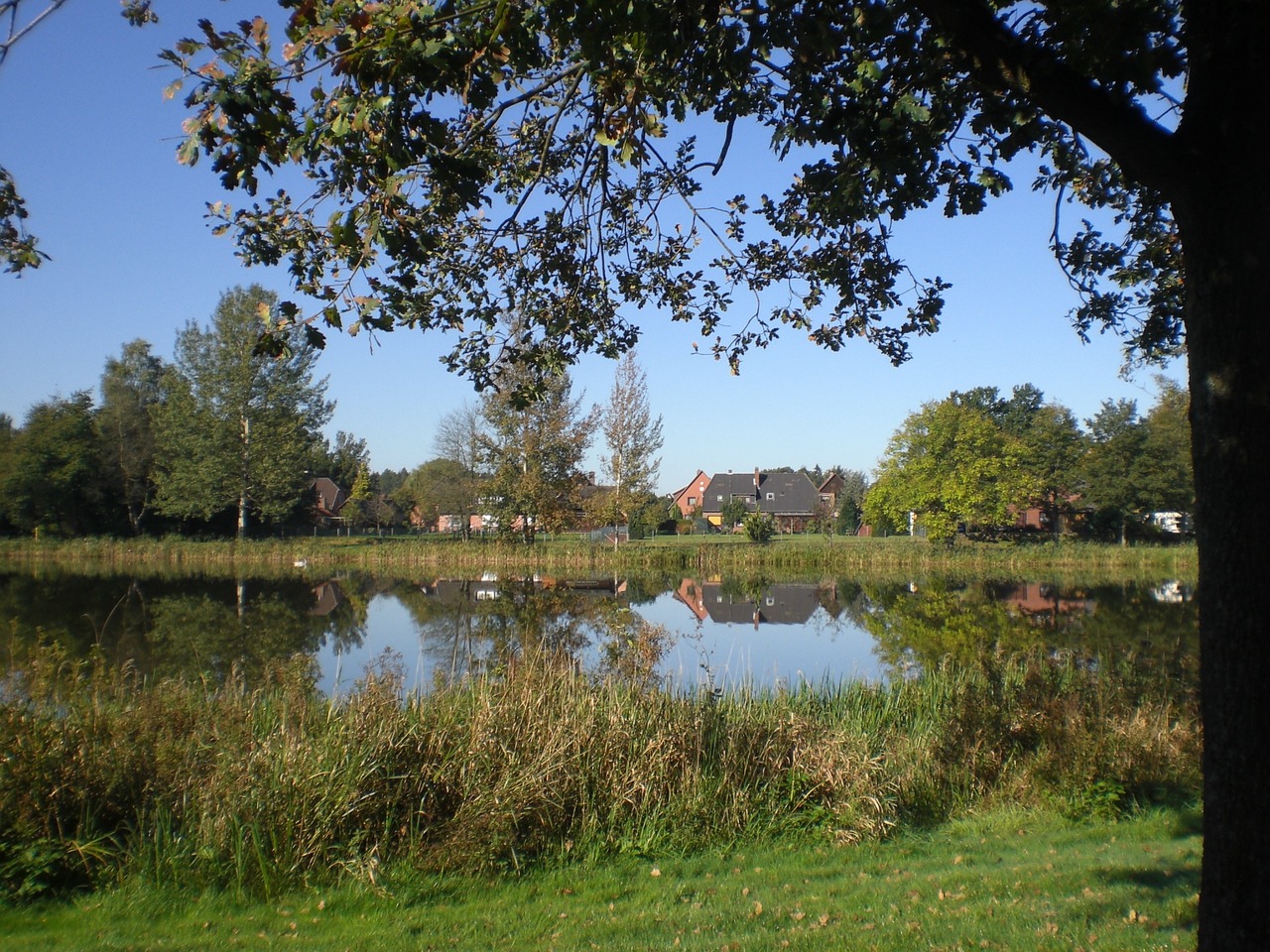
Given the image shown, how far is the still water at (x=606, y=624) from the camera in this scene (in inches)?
485

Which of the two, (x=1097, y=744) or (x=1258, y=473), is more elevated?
(x=1258, y=473)

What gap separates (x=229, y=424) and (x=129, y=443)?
7.49 m

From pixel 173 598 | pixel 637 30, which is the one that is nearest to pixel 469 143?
pixel 637 30

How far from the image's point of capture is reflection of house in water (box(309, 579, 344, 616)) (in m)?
23.7

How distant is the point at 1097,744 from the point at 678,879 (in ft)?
13.4

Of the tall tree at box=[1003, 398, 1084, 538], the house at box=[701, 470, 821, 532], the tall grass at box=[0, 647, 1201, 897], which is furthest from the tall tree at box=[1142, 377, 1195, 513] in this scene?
the tall grass at box=[0, 647, 1201, 897]

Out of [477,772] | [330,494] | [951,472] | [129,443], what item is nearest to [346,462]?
[330,494]

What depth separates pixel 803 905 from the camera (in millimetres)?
5176

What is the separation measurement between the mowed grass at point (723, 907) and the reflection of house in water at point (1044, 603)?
1767 centimetres

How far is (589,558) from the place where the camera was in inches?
1501

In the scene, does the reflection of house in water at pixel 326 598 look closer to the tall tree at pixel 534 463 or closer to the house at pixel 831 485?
the tall tree at pixel 534 463

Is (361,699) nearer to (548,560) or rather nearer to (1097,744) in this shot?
(1097,744)

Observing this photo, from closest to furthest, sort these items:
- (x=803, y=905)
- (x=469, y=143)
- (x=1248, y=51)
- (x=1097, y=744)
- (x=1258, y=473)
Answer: (x=1258, y=473), (x=1248, y=51), (x=803, y=905), (x=469, y=143), (x=1097, y=744)

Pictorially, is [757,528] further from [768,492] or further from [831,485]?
[831,485]
